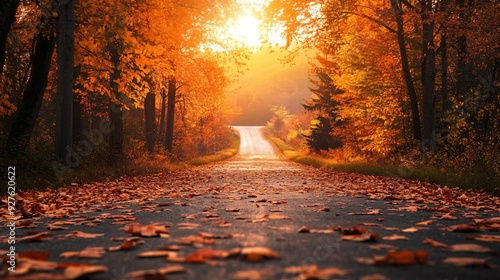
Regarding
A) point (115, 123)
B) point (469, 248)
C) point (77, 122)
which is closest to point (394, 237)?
point (469, 248)

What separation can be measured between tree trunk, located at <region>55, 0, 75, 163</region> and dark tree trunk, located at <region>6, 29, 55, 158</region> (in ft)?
1.46

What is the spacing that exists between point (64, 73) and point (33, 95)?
97 centimetres

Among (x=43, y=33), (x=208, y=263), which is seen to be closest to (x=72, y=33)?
(x=43, y=33)

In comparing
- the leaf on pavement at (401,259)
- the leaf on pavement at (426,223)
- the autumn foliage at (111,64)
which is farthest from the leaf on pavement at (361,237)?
the autumn foliage at (111,64)

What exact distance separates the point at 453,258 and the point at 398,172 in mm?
11887

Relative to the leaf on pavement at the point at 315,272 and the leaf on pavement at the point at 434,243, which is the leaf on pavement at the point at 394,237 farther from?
the leaf on pavement at the point at 315,272

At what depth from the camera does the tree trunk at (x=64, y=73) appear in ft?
37.7

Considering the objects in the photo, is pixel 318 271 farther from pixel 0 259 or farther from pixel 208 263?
pixel 0 259

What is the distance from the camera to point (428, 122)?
16.4m

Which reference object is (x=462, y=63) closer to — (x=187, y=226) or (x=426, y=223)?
(x=426, y=223)

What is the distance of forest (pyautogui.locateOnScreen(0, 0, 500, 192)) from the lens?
38.2ft

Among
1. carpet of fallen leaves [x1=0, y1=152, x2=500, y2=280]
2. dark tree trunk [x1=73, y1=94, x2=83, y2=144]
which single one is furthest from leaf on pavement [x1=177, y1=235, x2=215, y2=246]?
dark tree trunk [x1=73, y1=94, x2=83, y2=144]

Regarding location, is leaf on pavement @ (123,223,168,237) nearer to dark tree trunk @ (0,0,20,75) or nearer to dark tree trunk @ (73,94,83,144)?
dark tree trunk @ (0,0,20,75)

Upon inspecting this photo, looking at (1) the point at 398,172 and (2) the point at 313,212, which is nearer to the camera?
(2) the point at 313,212
